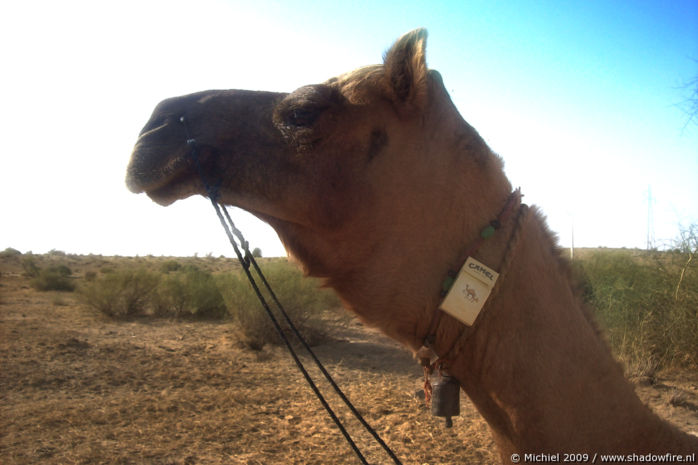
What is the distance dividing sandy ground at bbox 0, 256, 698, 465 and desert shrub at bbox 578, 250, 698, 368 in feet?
1.80

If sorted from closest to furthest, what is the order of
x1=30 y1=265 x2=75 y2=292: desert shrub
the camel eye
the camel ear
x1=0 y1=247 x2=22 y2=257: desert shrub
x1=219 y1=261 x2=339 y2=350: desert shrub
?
the camel ear, the camel eye, x1=219 y1=261 x2=339 y2=350: desert shrub, x1=30 y1=265 x2=75 y2=292: desert shrub, x1=0 y1=247 x2=22 y2=257: desert shrub

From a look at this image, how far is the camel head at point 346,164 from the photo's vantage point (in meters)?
1.63

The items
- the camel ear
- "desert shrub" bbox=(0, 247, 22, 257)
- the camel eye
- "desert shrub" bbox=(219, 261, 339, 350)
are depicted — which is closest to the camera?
the camel ear

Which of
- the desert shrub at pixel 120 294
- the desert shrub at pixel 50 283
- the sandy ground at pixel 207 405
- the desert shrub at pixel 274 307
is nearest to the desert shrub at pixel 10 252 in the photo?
the desert shrub at pixel 50 283

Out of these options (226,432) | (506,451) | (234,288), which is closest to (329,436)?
(226,432)

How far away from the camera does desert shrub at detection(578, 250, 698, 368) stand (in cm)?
902

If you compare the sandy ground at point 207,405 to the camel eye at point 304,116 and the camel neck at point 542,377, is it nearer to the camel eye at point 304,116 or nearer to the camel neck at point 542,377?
the camel neck at point 542,377

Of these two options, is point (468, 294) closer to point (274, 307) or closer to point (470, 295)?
point (470, 295)

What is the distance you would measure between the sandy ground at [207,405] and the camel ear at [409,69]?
17.0 feet

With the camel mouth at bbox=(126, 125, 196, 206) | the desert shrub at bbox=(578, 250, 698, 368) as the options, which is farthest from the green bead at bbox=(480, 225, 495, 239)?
the desert shrub at bbox=(578, 250, 698, 368)

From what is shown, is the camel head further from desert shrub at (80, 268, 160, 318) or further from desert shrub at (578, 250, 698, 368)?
desert shrub at (80, 268, 160, 318)

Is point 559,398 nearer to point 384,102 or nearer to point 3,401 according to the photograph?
A: point 384,102

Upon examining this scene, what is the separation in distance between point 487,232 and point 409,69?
665 millimetres

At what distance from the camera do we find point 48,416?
262 inches
